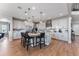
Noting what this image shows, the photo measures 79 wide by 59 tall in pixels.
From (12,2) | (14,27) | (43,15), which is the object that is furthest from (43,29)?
(12,2)

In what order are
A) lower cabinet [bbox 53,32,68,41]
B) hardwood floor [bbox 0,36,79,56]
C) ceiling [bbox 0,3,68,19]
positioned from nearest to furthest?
ceiling [bbox 0,3,68,19] < hardwood floor [bbox 0,36,79,56] < lower cabinet [bbox 53,32,68,41]

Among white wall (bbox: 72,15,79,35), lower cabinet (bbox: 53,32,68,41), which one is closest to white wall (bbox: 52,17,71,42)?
lower cabinet (bbox: 53,32,68,41)

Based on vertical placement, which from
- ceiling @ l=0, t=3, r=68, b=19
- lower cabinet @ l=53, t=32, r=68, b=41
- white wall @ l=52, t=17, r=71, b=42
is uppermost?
ceiling @ l=0, t=3, r=68, b=19

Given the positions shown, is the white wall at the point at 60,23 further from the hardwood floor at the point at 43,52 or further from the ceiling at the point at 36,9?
the hardwood floor at the point at 43,52

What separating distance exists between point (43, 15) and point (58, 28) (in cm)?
59

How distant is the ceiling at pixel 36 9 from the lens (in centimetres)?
241

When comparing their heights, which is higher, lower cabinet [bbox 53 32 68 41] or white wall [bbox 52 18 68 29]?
white wall [bbox 52 18 68 29]

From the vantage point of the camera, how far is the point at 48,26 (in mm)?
2658

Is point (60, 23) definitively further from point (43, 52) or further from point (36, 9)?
point (43, 52)

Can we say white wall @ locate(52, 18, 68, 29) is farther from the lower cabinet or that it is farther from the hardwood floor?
the hardwood floor

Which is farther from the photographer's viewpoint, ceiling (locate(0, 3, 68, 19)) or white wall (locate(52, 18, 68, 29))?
white wall (locate(52, 18, 68, 29))

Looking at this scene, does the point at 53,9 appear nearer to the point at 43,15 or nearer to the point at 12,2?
the point at 43,15

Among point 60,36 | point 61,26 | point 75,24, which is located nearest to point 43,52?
point 60,36

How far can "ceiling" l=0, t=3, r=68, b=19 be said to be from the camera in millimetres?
2410
